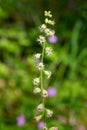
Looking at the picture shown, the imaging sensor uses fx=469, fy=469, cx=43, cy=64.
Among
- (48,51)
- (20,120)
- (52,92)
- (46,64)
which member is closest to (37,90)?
(48,51)

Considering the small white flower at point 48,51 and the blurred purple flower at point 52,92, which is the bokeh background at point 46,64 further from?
the small white flower at point 48,51

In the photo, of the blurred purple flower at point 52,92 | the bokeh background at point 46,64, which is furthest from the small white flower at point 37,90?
the blurred purple flower at point 52,92

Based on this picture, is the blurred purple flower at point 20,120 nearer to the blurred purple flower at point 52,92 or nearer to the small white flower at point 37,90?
the blurred purple flower at point 52,92

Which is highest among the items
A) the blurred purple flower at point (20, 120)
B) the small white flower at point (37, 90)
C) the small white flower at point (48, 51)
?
the blurred purple flower at point (20, 120)

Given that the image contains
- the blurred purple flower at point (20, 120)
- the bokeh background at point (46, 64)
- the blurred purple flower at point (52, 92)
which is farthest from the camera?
the blurred purple flower at point (52, 92)

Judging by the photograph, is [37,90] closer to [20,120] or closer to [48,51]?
[48,51]

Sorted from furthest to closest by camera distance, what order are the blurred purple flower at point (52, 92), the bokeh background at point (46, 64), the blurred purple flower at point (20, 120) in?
the blurred purple flower at point (52, 92)
the bokeh background at point (46, 64)
the blurred purple flower at point (20, 120)

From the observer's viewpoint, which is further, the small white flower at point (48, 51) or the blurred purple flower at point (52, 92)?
the blurred purple flower at point (52, 92)

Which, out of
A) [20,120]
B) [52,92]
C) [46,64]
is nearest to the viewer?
[20,120]

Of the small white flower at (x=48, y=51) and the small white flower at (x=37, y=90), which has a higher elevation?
the small white flower at (x=48, y=51)

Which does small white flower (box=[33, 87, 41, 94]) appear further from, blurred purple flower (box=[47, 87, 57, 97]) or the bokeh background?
blurred purple flower (box=[47, 87, 57, 97])

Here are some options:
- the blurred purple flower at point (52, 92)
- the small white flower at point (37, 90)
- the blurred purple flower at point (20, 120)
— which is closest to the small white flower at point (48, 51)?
the small white flower at point (37, 90)
